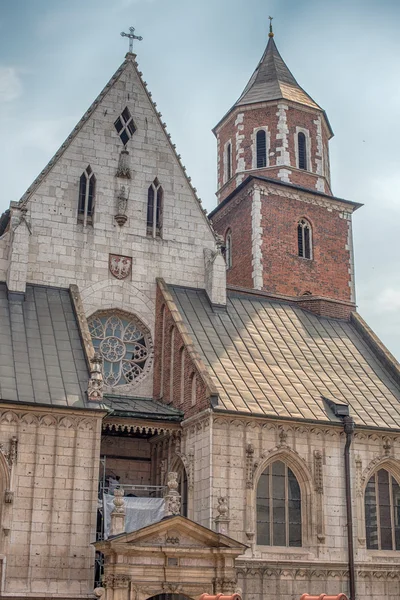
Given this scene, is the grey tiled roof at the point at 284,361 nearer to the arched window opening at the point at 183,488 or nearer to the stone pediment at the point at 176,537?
the arched window opening at the point at 183,488

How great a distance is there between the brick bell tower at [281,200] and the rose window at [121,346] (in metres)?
8.86

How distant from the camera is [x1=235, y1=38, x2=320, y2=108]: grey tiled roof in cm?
4322

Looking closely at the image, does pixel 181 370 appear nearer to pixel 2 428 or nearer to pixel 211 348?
pixel 211 348

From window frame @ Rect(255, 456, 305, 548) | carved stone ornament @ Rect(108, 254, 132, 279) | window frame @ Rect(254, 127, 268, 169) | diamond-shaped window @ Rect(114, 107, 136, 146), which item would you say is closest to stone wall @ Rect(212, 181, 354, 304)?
window frame @ Rect(254, 127, 268, 169)

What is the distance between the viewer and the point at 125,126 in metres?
34.0

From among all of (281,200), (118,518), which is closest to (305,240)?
(281,200)

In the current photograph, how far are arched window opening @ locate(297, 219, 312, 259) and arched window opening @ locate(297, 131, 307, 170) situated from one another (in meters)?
3.26

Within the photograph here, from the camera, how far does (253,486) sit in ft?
85.4

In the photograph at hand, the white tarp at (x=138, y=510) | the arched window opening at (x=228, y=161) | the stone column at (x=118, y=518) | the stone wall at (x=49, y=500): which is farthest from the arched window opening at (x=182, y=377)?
the arched window opening at (x=228, y=161)

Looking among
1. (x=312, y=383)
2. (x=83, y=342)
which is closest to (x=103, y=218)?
(x=83, y=342)

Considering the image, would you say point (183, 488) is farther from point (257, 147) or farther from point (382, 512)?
point (257, 147)

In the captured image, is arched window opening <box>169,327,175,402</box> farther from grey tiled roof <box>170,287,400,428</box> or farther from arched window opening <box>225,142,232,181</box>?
arched window opening <box>225,142,232,181</box>

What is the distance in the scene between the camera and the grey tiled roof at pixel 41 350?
2517 centimetres

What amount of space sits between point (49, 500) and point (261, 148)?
78.8 ft
